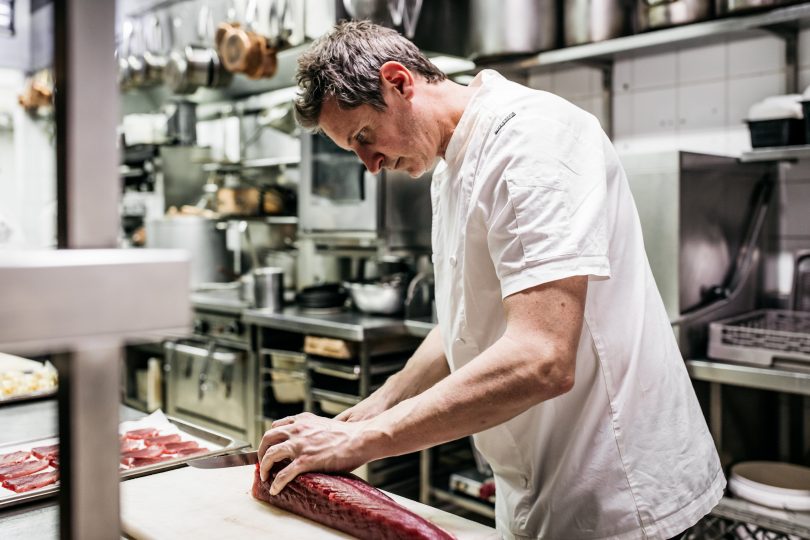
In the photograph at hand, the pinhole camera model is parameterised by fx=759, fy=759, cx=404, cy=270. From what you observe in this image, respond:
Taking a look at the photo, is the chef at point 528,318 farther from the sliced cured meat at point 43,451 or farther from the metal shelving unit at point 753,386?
the metal shelving unit at point 753,386

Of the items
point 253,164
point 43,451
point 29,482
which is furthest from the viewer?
point 253,164

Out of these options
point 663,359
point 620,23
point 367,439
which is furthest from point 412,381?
point 620,23

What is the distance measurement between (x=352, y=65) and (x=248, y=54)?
10.8ft

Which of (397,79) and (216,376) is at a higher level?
(397,79)

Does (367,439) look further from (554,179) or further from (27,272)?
(27,272)

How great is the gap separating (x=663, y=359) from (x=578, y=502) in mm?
344

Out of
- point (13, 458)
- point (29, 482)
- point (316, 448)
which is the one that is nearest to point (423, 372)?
point (316, 448)

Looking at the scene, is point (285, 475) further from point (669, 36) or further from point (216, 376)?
point (216, 376)

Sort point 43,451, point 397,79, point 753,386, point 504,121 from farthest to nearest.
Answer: point 753,386 < point 43,451 < point 397,79 < point 504,121

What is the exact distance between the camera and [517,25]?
3.65 meters

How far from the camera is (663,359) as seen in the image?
158 centimetres

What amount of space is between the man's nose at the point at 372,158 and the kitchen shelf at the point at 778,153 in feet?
5.80

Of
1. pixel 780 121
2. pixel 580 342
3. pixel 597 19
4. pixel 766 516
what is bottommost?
pixel 766 516

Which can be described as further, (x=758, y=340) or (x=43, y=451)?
(x=758, y=340)
